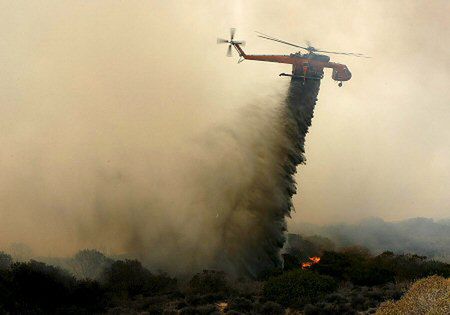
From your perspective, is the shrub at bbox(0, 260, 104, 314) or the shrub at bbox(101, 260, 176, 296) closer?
the shrub at bbox(0, 260, 104, 314)

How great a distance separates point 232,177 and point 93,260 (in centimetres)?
1793

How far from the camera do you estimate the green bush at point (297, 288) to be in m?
34.1

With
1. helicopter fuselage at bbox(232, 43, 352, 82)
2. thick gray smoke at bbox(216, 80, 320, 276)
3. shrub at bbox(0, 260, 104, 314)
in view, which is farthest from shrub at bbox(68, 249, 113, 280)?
helicopter fuselage at bbox(232, 43, 352, 82)

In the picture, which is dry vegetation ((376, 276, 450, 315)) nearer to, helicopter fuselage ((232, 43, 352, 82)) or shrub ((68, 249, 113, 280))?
shrub ((68, 249, 113, 280))

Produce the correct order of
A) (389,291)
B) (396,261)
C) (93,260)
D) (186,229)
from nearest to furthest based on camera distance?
1. (389,291)
2. (396,261)
3. (93,260)
4. (186,229)

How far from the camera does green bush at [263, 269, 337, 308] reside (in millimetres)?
34094

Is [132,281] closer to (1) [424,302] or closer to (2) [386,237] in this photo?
(1) [424,302]

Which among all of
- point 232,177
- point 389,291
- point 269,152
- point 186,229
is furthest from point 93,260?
point 389,291

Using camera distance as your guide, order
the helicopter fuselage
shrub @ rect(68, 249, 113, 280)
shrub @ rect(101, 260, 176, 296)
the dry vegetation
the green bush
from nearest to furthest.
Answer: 1. the dry vegetation
2. the green bush
3. shrub @ rect(101, 260, 176, 296)
4. shrub @ rect(68, 249, 113, 280)
5. the helicopter fuselage

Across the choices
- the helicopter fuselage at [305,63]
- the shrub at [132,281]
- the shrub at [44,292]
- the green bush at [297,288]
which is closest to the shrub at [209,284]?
the shrub at [132,281]

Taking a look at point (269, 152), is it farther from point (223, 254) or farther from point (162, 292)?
point (162, 292)

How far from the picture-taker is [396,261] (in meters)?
47.6

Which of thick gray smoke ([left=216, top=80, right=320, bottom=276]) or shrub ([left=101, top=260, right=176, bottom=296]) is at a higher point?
thick gray smoke ([left=216, top=80, right=320, bottom=276])

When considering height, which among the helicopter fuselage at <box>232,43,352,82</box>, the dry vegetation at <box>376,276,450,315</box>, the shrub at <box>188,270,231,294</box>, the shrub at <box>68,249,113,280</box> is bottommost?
the dry vegetation at <box>376,276,450,315</box>
